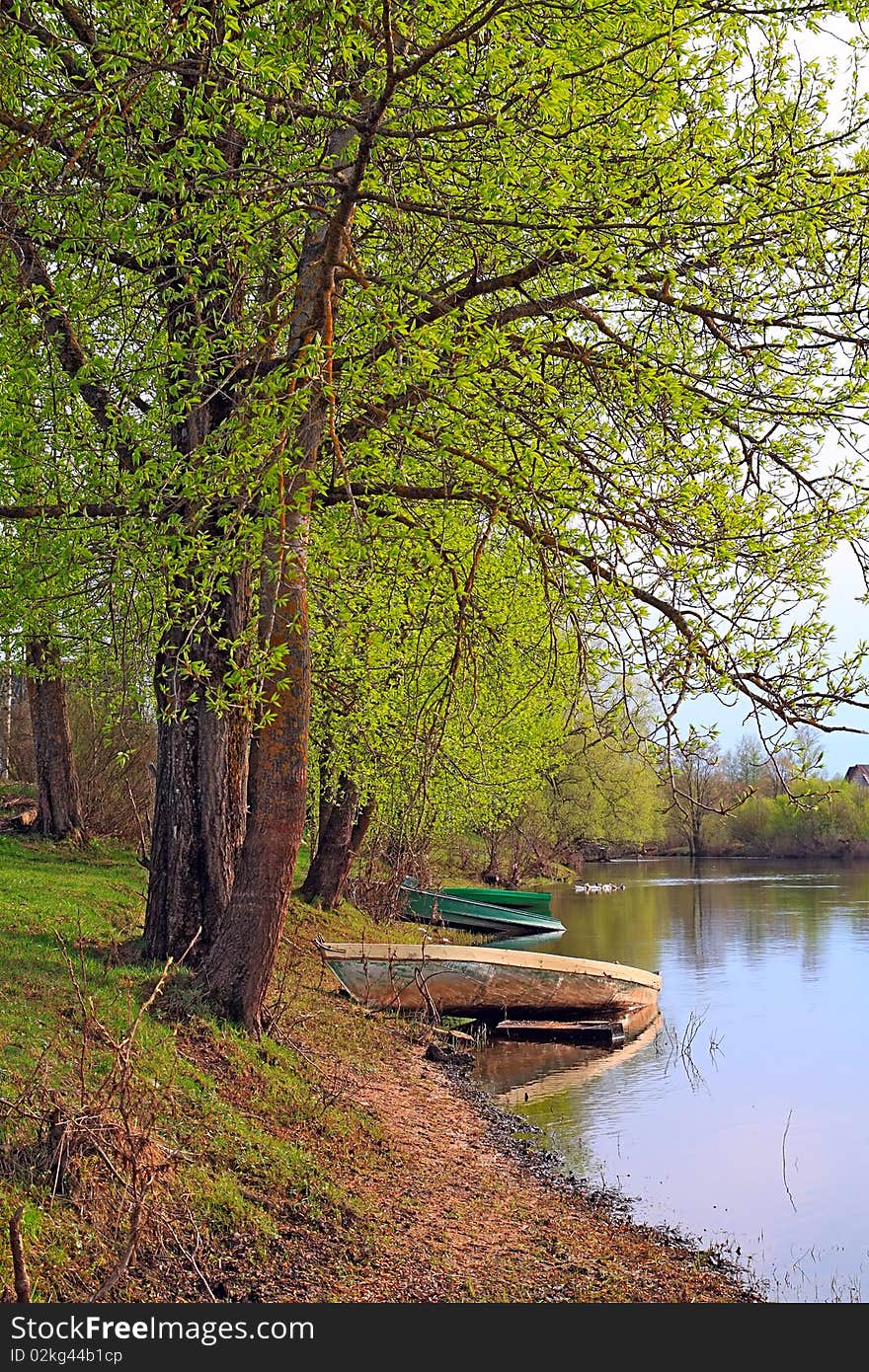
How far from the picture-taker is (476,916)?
3266 cm

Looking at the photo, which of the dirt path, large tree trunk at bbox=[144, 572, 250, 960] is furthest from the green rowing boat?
large tree trunk at bbox=[144, 572, 250, 960]

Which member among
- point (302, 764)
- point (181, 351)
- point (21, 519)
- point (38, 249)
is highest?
point (38, 249)

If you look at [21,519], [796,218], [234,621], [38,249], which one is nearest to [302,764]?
[234,621]

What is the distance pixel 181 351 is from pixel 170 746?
410 cm

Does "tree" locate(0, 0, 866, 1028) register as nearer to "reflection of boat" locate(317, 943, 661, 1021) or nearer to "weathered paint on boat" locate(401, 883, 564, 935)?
"reflection of boat" locate(317, 943, 661, 1021)

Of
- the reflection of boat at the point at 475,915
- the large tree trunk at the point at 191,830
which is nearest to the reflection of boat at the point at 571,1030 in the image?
the large tree trunk at the point at 191,830

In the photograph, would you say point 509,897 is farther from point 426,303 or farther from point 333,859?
point 426,303

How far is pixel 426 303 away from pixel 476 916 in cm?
2564

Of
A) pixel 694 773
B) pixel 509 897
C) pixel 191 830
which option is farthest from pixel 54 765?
pixel 509 897

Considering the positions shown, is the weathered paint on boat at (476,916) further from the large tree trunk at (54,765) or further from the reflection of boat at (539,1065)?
the large tree trunk at (54,765)

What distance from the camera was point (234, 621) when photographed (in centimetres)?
1078

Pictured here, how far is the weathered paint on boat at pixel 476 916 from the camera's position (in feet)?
101

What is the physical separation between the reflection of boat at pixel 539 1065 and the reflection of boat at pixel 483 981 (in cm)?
72

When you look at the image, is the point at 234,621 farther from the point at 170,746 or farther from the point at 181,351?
the point at 181,351
